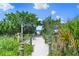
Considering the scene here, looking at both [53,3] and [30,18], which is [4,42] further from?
[53,3]

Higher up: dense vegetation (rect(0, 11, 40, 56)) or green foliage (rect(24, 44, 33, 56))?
dense vegetation (rect(0, 11, 40, 56))

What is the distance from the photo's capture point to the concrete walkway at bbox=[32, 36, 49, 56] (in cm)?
103

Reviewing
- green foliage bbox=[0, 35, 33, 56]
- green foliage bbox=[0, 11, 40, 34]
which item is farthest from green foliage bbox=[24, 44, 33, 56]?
green foliage bbox=[0, 11, 40, 34]

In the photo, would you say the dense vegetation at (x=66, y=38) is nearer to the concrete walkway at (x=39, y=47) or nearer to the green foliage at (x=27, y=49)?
the concrete walkway at (x=39, y=47)

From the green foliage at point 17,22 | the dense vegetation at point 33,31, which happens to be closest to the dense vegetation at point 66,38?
the dense vegetation at point 33,31

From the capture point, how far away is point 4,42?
1.04 metres

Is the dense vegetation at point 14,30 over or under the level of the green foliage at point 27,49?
over

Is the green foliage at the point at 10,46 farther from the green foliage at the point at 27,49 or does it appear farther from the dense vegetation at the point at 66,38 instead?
the dense vegetation at the point at 66,38

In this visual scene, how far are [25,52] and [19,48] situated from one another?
6 cm

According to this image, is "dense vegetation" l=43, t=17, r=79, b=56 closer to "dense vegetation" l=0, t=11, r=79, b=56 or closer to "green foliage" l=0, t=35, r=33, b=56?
"dense vegetation" l=0, t=11, r=79, b=56

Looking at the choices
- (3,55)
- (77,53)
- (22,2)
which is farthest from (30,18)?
(77,53)

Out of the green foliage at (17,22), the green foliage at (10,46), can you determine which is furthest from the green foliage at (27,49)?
the green foliage at (17,22)

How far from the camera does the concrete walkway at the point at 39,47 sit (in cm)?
103

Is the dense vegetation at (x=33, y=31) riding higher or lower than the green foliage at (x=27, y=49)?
higher
